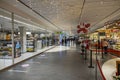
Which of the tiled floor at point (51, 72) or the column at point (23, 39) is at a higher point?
the column at point (23, 39)

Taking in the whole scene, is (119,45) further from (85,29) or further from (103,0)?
(103,0)

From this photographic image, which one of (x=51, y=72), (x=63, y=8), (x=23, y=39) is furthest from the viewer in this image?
(x=23, y=39)

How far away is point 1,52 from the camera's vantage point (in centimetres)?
1076

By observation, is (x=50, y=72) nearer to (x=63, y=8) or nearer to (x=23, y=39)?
(x=63, y=8)

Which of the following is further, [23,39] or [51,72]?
[23,39]

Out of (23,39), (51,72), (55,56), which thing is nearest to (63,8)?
(51,72)

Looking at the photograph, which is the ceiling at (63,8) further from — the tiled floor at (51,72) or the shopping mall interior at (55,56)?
the tiled floor at (51,72)

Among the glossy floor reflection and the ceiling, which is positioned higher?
the ceiling

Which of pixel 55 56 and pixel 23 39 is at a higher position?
pixel 23 39

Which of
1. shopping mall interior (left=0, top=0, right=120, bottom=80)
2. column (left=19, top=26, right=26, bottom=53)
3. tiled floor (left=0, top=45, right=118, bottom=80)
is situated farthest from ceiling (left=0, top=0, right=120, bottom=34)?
column (left=19, top=26, right=26, bottom=53)

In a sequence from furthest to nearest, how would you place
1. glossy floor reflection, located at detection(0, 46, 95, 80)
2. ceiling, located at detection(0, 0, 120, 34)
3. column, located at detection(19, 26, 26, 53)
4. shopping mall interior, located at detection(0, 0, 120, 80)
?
column, located at detection(19, 26, 26, 53) → ceiling, located at detection(0, 0, 120, 34) → shopping mall interior, located at detection(0, 0, 120, 80) → glossy floor reflection, located at detection(0, 46, 95, 80)

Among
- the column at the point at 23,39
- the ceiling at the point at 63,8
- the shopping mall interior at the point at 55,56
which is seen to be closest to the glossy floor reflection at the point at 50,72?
the shopping mall interior at the point at 55,56

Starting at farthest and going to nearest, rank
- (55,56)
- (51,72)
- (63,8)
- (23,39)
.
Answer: (23,39)
(55,56)
(63,8)
(51,72)

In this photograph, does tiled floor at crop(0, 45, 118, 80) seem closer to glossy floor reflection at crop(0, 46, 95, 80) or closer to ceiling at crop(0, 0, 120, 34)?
glossy floor reflection at crop(0, 46, 95, 80)
